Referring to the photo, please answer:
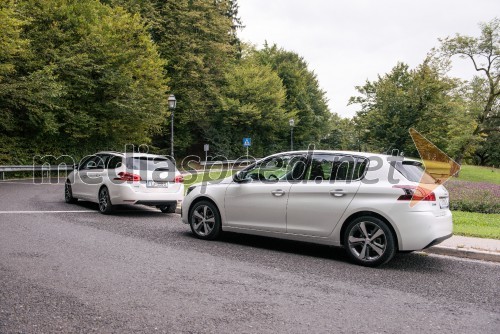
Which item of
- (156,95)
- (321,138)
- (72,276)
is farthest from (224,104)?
(72,276)

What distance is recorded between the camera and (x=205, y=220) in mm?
8422

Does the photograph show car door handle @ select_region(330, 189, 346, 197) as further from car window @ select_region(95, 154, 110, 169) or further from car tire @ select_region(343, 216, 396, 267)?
car window @ select_region(95, 154, 110, 169)

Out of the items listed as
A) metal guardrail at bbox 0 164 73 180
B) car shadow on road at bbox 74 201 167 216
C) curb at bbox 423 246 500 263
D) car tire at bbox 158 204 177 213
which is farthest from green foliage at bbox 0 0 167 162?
curb at bbox 423 246 500 263

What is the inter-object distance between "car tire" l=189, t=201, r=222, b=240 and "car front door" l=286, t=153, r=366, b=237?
157 cm

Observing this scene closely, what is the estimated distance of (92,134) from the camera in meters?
29.0

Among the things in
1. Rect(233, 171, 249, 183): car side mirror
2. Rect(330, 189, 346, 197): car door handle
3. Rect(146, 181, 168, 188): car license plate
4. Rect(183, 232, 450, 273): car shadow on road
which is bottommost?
Rect(183, 232, 450, 273): car shadow on road

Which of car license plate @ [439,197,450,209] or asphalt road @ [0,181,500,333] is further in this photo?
car license plate @ [439,197,450,209]

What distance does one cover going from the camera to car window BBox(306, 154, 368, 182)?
22.8ft

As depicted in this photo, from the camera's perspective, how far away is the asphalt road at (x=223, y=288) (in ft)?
13.9

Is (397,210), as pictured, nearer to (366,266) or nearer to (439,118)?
(366,266)

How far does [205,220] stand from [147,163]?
3811 mm

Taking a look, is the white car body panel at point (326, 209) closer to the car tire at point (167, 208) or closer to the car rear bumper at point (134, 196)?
the car rear bumper at point (134, 196)

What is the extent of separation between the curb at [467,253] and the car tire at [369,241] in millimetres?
1772

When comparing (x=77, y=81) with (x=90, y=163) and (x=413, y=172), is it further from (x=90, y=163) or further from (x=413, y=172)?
(x=413, y=172)
